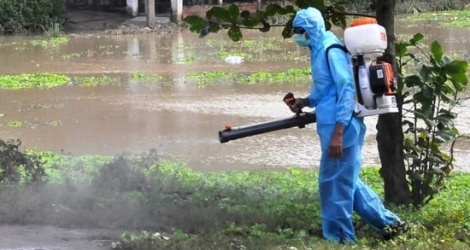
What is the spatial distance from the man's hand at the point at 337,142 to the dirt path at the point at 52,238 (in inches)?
56.2

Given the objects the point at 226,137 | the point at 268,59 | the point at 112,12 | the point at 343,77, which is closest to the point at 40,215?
the point at 226,137

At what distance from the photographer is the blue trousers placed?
5105 mm

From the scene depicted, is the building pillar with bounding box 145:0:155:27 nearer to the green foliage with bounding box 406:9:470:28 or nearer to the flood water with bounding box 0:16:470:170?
the flood water with bounding box 0:16:470:170

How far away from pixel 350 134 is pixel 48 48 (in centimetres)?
1788

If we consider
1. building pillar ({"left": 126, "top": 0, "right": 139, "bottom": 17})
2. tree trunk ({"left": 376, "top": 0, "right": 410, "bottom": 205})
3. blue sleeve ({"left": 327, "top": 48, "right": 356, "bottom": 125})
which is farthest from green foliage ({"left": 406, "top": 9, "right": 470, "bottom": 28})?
blue sleeve ({"left": 327, "top": 48, "right": 356, "bottom": 125})

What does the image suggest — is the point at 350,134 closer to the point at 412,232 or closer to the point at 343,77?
the point at 343,77

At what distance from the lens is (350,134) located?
16.7 ft

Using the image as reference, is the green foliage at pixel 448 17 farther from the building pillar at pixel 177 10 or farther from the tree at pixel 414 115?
the tree at pixel 414 115

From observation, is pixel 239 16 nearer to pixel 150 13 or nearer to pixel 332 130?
pixel 332 130

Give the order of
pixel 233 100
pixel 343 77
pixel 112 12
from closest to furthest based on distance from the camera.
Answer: pixel 343 77, pixel 233 100, pixel 112 12

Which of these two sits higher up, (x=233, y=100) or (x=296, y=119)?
(x=296, y=119)

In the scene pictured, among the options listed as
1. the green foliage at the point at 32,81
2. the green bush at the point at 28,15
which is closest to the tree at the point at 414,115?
the green foliage at the point at 32,81

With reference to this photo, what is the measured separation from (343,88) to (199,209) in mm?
1505

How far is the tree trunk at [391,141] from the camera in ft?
19.6
